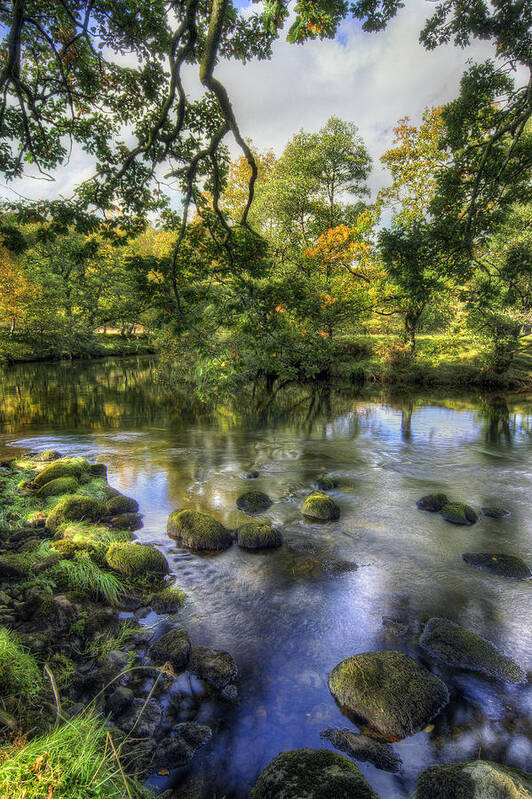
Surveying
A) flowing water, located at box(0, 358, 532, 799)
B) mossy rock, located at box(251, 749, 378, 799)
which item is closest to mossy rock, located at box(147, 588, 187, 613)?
flowing water, located at box(0, 358, 532, 799)

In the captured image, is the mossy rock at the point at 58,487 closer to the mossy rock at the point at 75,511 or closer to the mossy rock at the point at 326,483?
the mossy rock at the point at 75,511

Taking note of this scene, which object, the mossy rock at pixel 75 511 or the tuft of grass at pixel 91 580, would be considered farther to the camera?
the mossy rock at pixel 75 511

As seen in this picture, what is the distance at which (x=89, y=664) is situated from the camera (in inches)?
160

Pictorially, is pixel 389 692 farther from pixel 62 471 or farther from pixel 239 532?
pixel 62 471

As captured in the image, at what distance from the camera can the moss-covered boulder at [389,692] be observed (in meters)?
3.72

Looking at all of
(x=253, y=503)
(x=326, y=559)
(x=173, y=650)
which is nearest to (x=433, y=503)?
(x=326, y=559)

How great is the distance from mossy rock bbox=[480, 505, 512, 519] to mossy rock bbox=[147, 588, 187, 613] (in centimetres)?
735

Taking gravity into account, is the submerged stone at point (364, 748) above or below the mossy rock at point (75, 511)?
below

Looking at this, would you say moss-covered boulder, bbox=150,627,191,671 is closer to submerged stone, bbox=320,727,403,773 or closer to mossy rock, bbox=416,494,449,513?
submerged stone, bbox=320,727,403,773

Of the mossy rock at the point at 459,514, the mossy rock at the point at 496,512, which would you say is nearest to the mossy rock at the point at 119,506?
the mossy rock at the point at 459,514

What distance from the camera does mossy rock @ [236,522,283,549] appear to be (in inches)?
284

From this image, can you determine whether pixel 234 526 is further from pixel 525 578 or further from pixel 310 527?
pixel 525 578

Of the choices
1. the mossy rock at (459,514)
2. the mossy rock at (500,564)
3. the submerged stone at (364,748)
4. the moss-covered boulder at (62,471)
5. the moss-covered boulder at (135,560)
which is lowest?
the submerged stone at (364,748)

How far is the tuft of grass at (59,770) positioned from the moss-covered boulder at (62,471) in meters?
8.05
